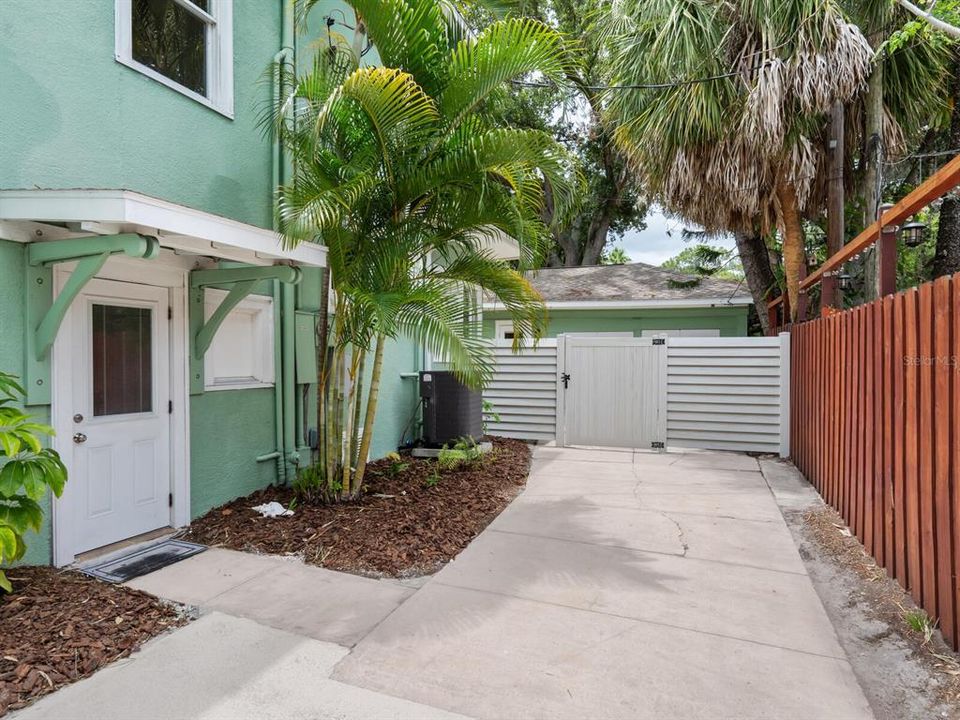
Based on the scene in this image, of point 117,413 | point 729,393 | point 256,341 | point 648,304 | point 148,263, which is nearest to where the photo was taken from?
point 117,413

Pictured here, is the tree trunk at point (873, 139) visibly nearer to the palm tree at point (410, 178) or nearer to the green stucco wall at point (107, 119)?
the palm tree at point (410, 178)

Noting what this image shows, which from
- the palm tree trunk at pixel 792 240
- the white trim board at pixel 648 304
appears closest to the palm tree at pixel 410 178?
Result: the palm tree trunk at pixel 792 240

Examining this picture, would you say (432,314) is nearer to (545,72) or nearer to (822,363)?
(545,72)

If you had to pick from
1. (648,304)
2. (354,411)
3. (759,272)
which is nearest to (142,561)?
(354,411)

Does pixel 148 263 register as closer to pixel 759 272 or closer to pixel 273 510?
pixel 273 510

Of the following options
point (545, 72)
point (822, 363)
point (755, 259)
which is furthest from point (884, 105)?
point (545, 72)

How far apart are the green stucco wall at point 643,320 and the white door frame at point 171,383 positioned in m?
7.95

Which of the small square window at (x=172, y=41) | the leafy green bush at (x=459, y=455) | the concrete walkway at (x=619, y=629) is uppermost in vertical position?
the small square window at (x=172, y=41)

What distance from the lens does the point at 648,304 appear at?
12.4 metres

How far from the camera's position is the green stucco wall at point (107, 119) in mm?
3646

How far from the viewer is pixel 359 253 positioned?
5090mm

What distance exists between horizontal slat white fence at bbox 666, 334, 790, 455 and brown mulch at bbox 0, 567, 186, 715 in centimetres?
746

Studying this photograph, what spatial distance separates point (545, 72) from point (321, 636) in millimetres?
4675

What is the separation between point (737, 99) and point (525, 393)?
211 inches
